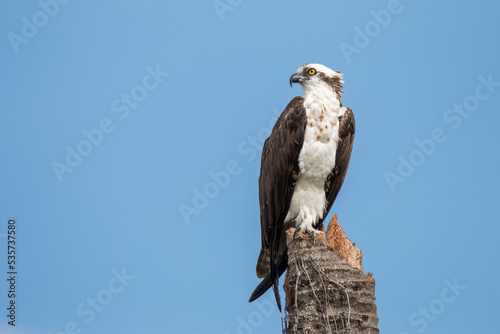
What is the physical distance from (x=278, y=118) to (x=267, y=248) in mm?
1656

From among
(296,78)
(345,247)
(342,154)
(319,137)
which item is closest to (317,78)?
(296,78)

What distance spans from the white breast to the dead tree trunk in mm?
928

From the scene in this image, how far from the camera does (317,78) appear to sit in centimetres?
751

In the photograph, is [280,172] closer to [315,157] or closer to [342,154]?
[315,157]

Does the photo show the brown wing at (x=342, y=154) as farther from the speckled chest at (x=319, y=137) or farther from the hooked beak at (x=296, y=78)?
the hooked beak at (x=296, y=78)

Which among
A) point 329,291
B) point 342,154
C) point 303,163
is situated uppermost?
point 342,154

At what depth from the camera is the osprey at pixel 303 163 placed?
7203mm

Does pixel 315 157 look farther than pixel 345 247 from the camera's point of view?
Yes

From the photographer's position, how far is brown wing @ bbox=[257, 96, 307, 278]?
718 centimetres

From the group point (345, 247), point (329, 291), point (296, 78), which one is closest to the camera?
point (329, 291)

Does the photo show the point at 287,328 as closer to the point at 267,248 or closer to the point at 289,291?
the point at 289,291

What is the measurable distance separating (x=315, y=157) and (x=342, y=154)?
0.41m

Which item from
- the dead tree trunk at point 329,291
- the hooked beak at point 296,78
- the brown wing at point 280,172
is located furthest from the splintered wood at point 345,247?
the hooked beak at point 296,78

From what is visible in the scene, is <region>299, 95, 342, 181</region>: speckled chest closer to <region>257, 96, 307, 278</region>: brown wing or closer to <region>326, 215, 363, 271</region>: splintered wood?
<region>257, 96, 307, 278</region>: brown wing
